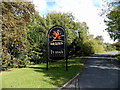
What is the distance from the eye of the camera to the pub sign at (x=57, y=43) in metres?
11.1

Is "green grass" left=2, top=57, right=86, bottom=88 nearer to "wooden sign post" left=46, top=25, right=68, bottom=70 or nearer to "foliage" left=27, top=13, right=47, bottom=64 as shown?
"wooden sign post" left=46, top=25, right=68, bottom=70

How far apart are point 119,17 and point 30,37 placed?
11.4m

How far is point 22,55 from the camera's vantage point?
14.2 m

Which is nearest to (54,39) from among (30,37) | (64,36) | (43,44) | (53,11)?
(64,36)

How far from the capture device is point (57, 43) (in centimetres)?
1119

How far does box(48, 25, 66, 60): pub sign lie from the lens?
11.1 meters

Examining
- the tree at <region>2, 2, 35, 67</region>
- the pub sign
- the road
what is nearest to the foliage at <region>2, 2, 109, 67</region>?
the tree at <region>2, 2, 35, 67</region>

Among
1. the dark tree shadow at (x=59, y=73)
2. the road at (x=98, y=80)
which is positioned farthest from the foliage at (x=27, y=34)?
the road at (x=98, y=80)

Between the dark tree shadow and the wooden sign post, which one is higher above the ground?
the wooden sign post

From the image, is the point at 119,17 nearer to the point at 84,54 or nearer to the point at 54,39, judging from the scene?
the point at 54,39

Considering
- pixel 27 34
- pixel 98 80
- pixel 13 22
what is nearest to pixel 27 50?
pixel 27 34

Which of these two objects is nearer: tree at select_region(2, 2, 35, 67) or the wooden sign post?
tree at select_region(2, 2, 35, 67)

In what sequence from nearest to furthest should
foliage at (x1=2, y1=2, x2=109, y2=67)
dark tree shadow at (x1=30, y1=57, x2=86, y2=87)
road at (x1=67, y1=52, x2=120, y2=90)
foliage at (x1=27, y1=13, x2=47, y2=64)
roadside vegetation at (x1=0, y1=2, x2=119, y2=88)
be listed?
road at (x1=67, y1=52, x2=120, y2=90)
dark tree shadow at (x1=30, y1=57, x2=86, y2=87)
roadside vegetation at (x1=0, y1=2, x2=119, y2=88)
foliage at (x1=2, y1=2, x2=109, y2=67)
foliage at (x1=27, y1=13, x2=47, y2=64)

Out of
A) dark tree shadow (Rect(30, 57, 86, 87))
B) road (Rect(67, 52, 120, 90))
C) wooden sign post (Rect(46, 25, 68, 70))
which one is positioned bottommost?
road (Rect(67, 52, 120, 90))
